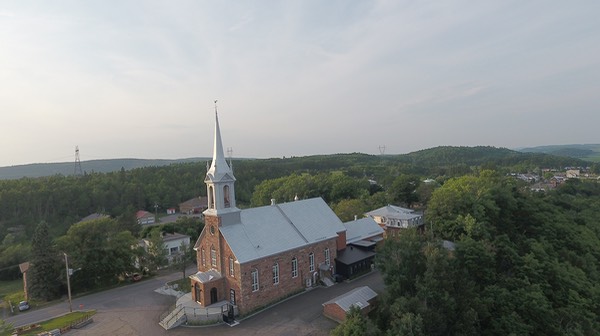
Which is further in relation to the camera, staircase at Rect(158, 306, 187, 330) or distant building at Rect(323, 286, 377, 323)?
staircase at Rect(158, 306, 187, 330)

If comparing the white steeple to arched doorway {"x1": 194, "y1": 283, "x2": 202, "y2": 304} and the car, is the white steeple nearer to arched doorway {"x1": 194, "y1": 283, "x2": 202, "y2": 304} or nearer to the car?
arched doorway {"x1": 194, "y1": 283, "x2": 202, "y2": 304}

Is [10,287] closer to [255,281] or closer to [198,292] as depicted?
[198,292]

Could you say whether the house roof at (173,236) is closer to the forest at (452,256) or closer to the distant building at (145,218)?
the forest at (452,256)

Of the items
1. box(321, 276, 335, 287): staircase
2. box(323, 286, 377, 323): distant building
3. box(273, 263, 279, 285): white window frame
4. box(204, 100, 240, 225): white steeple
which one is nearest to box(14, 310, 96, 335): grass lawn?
box(204, 100, 240, 225): white steeple

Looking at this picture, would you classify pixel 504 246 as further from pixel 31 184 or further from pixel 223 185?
pixel 31 184

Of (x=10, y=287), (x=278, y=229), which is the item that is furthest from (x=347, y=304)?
(x=10, y=287)

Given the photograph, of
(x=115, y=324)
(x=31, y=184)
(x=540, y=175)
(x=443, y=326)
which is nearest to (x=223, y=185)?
(x=115, y=324)
